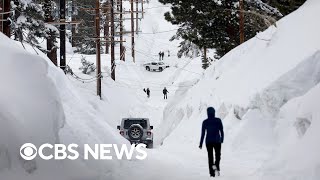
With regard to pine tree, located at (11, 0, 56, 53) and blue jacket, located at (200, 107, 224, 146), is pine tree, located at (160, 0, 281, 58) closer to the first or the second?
pine tree, located at (11, 0, 56, 53)

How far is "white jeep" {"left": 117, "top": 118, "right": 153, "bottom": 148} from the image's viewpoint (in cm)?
2195

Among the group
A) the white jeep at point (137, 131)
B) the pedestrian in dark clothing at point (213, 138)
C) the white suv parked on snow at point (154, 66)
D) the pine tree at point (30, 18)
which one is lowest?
the white suv parked on snow at point (154, 66)

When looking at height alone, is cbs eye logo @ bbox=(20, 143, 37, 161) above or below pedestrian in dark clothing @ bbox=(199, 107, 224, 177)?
above

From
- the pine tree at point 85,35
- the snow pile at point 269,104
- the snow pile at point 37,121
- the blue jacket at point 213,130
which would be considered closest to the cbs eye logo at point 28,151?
the snow pile at point 37,121

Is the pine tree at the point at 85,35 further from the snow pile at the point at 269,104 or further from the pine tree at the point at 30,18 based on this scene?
the snow pile at the point at 269,104

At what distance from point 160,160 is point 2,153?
6.06 meters

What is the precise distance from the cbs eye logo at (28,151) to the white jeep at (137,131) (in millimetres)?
13014

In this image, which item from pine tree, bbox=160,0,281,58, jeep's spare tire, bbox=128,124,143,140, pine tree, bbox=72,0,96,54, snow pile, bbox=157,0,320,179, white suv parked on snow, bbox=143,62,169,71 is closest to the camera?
snow pile, bbox=157,0,320,179

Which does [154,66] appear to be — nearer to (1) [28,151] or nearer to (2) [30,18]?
(2) [30,18]

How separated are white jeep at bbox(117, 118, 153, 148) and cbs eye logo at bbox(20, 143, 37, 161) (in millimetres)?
13014

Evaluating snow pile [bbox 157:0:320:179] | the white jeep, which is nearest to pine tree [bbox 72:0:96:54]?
snow pile [bbox 157:0:320:179]

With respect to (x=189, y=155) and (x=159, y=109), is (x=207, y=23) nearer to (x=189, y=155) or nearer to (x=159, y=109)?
(x=189, y=155)

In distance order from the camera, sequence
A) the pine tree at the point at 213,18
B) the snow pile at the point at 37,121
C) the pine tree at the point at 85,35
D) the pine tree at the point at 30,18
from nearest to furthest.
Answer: the snow pile at the point at 37,121
the pine tree at the point at 30,18
the pine tree at the point at 213,18
the pine tree at the point at 85,35

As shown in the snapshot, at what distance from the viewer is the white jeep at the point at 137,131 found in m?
22.0
